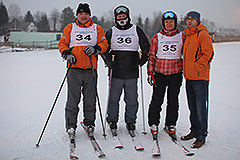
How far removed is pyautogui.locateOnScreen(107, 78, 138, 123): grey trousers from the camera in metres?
3.20

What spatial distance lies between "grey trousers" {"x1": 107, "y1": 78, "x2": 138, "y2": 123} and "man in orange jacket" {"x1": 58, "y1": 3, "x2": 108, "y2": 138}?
320 millimetres

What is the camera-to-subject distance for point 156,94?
3102mm

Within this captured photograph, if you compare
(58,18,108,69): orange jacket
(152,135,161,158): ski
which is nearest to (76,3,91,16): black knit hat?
(58,18,108,69): orange jacket

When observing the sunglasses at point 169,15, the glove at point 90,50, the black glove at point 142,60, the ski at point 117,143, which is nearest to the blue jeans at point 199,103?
the black glove at point 142,60

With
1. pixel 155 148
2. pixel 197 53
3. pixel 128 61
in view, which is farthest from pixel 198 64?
pixel 155 148

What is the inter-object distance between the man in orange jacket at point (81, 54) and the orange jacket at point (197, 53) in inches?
47.2

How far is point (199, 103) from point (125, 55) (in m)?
1.29

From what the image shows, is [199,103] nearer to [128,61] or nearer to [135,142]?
[135,142]

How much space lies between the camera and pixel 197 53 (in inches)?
109

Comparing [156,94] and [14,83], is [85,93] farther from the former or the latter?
[14,83]

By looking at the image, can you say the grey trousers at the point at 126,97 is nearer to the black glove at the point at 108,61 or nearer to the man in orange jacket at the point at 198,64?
the black glove at the point at 108,61

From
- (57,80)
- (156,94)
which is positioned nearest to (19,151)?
(156,94)

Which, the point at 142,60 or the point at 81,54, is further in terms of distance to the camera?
the point at 142,60

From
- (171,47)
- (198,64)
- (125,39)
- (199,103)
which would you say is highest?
(125,39)
